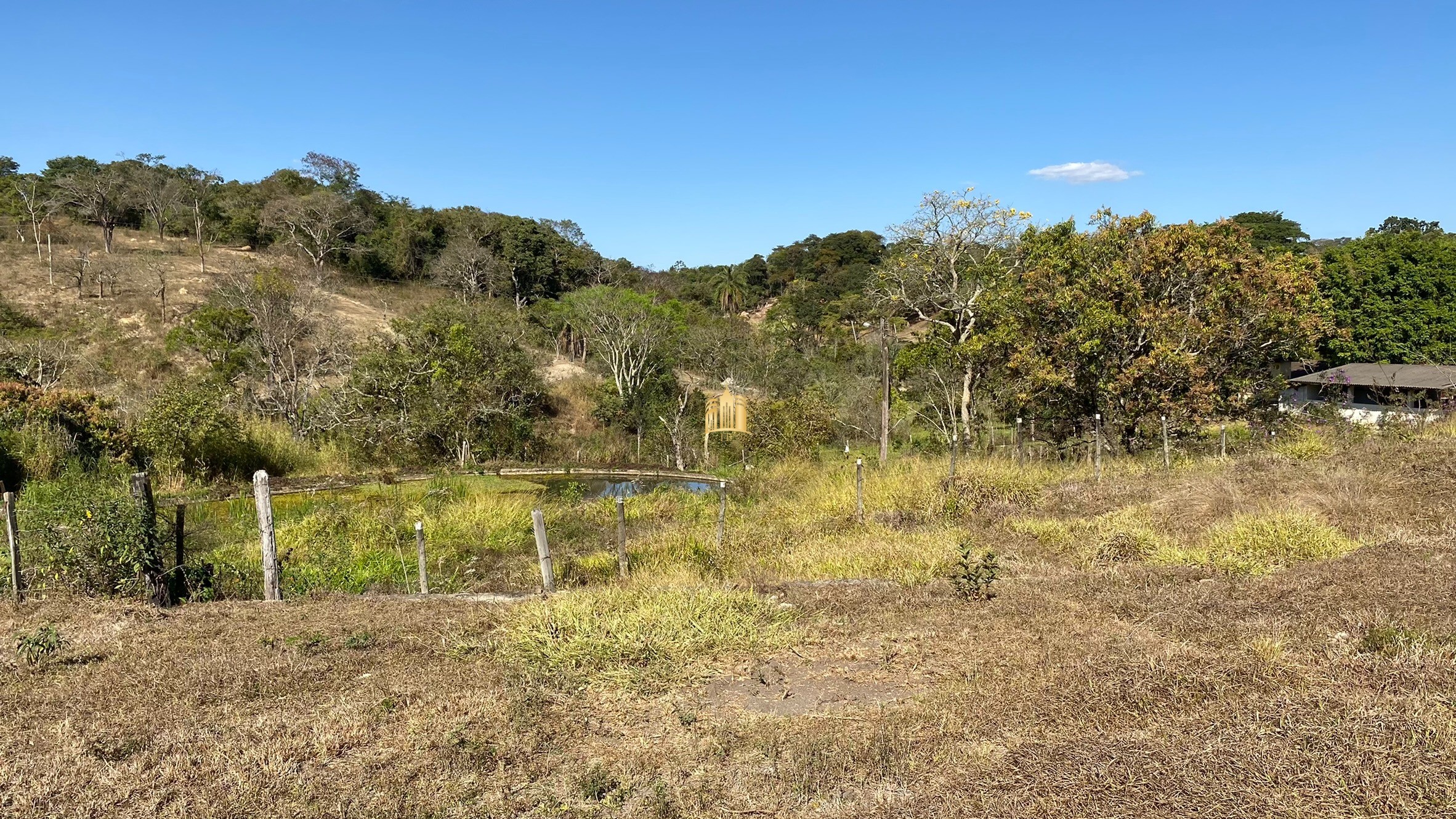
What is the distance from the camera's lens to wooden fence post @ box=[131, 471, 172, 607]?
737cm

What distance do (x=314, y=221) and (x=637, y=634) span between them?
1784 inches

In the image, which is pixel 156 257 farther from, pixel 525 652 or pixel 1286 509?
pixel 1286 509

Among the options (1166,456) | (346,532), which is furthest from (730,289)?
(346,532)

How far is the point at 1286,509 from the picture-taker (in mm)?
9336

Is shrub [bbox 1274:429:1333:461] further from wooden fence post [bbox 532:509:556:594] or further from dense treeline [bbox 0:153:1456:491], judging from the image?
wooden fence post [bbox 532:509:556:594]

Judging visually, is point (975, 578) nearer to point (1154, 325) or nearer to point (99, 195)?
point (1154, 325)

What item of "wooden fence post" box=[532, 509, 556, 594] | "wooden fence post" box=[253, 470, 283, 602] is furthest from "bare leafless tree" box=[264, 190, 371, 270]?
"wooden fence post" box=[532, 509, 556, 594]

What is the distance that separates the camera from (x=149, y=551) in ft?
24.3

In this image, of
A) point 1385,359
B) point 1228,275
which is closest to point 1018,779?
point 1228,275

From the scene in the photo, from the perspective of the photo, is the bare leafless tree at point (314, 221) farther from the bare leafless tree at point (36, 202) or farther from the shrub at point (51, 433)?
the shrub at point (51, 433)

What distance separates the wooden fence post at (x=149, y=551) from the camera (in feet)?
24.2

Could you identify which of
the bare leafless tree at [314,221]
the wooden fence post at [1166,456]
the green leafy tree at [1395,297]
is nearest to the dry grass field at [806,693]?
the wooden fence post at [1166,456]

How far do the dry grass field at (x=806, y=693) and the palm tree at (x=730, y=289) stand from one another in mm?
54454

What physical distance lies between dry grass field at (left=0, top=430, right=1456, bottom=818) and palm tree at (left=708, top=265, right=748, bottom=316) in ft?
179
